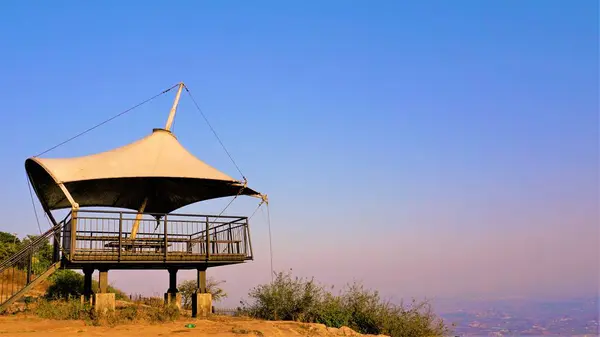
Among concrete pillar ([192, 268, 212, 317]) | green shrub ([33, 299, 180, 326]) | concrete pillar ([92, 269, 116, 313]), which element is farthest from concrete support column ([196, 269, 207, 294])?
concrete pillar ([92, 269, 116, 313])

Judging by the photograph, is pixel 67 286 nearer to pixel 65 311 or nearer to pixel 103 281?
pixel 103 281

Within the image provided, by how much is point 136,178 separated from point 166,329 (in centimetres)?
802

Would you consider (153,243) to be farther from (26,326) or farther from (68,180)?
(26,326)

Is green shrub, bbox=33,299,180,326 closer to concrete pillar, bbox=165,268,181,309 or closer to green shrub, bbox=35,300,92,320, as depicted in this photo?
green shrub, bbox=35,300,92,320

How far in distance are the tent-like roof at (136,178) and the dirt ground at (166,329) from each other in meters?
5.25

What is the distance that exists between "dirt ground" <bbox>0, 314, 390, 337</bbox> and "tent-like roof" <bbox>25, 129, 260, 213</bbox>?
A: 207 inches

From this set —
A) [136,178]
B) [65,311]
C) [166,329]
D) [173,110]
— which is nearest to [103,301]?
[65,311]

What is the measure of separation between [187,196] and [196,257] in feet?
21.8

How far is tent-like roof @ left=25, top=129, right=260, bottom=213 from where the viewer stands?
22484 mm

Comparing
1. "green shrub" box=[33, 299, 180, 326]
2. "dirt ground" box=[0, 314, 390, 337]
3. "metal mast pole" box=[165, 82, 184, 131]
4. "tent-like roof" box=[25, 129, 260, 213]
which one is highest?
"metal mast pole" box=[165, 82, 184, 131]

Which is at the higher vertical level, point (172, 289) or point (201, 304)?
point (172, 289)

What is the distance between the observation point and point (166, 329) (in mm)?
17875

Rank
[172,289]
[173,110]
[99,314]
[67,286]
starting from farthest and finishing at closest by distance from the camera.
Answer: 1. [67,286]
2. [173,110]
3. [172,289]
4. [99,314]

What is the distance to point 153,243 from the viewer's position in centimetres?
2302
